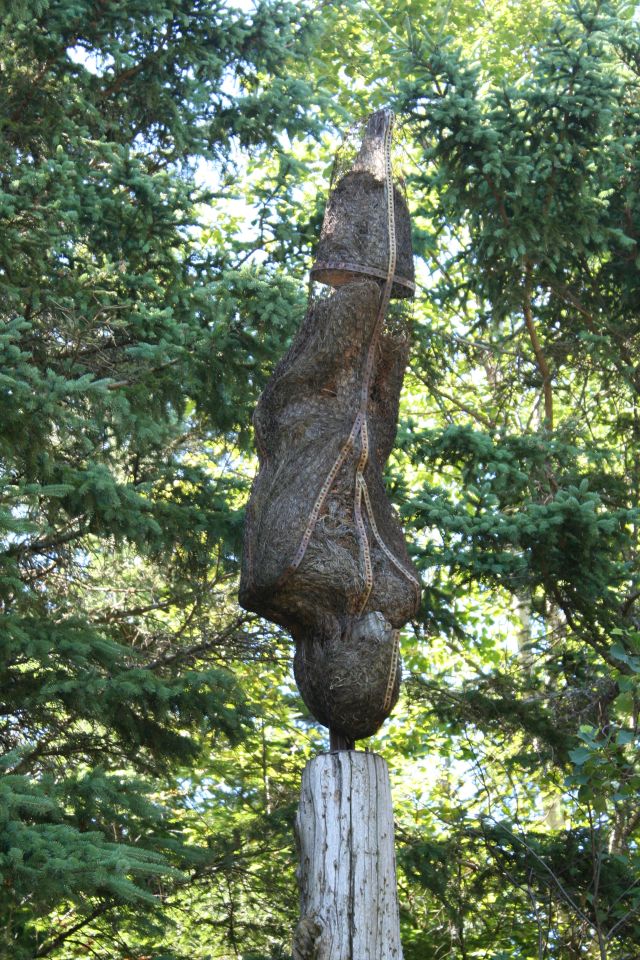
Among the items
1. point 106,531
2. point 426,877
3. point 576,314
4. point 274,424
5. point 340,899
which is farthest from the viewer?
point 576,314

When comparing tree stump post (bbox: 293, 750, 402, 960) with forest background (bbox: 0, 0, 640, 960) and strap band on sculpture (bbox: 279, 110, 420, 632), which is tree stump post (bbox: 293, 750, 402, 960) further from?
forest background (bbox: 0, 0, 640, 960)

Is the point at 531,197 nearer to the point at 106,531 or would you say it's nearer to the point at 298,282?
the point at 298,282

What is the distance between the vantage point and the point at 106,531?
6738 millimetres

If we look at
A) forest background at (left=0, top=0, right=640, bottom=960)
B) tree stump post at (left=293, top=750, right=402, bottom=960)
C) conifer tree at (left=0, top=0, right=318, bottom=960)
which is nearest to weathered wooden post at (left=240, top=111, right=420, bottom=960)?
tree stump post at (left=293, top=750, right=402, bottom=960)

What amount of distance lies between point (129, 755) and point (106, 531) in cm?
139

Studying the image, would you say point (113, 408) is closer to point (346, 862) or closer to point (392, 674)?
point (392, 674)

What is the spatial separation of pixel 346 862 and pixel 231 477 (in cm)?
458

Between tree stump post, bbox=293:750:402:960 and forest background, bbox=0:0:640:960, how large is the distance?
4.23ft

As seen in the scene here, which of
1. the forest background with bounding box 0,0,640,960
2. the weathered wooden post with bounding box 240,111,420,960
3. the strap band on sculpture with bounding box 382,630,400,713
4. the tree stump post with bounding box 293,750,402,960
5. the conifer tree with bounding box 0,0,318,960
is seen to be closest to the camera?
the tree stump post with bounding box 293,750,402,960

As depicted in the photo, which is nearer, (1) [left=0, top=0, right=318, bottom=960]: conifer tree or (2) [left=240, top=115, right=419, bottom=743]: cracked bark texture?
(2) [left=240, top=115, right=419, bottom=743]: cracked bark texture

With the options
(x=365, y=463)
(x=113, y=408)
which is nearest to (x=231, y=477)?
(x=113, y=408)

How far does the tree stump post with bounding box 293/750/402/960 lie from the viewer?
4188 millimetres

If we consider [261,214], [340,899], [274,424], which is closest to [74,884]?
[340,899]

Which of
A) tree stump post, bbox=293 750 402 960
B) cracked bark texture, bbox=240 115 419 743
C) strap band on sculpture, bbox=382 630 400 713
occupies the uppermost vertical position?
cracked bark texture, bbox=240 115 419 743
